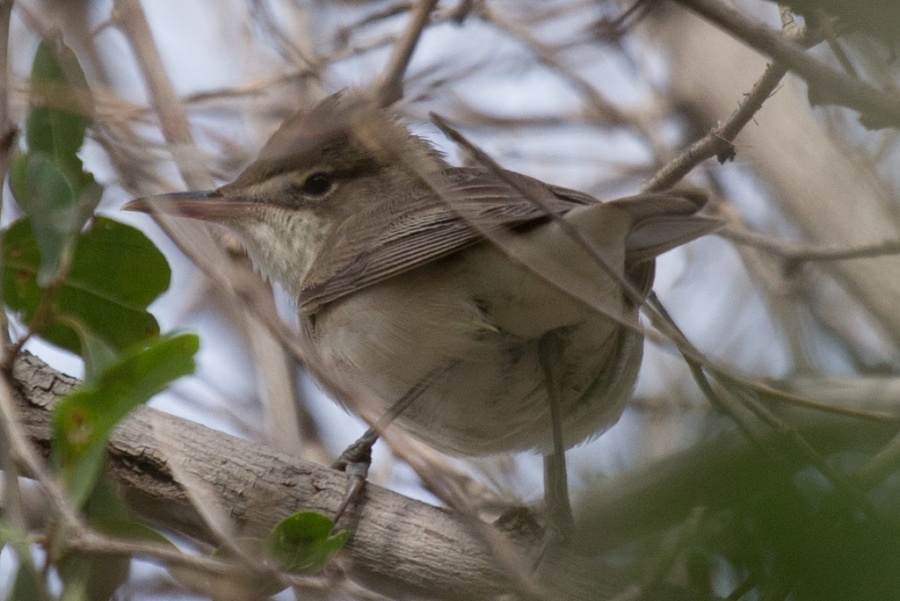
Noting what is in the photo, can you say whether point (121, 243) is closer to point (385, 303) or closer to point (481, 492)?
point (385, 303)

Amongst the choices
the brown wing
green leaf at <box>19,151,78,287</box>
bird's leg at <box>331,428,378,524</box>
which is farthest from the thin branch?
green leaf at <box>19,151,78,287</box>

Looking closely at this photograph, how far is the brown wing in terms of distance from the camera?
10.1 ft

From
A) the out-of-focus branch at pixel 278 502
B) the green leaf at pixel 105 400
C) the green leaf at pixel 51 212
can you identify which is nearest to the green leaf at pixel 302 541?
the green leaf at pixel 105 400

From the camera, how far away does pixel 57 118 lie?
2.47m

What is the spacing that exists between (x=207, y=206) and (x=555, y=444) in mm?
1515

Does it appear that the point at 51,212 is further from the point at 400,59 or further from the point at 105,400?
the point at 400,59

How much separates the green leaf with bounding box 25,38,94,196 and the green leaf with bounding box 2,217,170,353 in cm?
17

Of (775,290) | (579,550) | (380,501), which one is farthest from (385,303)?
(775,290)

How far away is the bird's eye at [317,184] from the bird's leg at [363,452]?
1.05m

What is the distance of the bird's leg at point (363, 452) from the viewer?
3003mm

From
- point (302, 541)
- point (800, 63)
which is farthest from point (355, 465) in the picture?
point (800, 63)

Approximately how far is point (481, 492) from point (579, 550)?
194cm

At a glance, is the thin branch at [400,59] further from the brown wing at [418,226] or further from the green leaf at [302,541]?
the green leaf at [302,541]

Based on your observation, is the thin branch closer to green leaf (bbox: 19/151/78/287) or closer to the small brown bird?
the small brown bird
